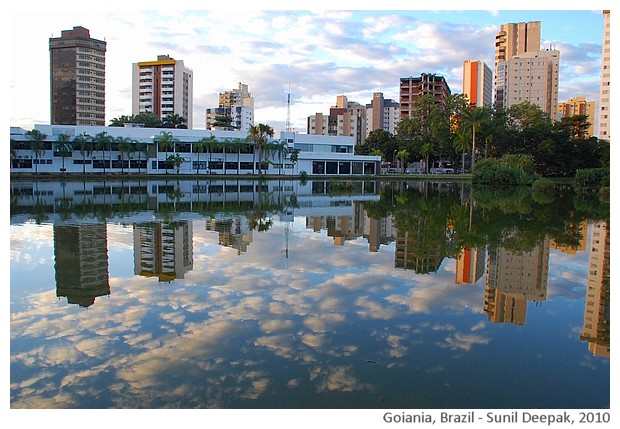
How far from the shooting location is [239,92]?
Answer: 164 metres

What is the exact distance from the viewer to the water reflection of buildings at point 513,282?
26.4 ft

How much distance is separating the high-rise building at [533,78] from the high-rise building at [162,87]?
6496 centimetres

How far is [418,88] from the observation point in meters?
100

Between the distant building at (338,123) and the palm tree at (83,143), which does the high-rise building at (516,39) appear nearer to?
the distant building at (338,123)

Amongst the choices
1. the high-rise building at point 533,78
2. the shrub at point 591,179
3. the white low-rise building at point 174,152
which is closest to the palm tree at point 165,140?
the white low-rise building at point 174,152

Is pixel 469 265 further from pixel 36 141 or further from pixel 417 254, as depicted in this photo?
pixel 36 141

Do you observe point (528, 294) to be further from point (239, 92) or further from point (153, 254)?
point (239, 92)

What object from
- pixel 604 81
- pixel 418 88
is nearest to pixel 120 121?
pixel 418 88

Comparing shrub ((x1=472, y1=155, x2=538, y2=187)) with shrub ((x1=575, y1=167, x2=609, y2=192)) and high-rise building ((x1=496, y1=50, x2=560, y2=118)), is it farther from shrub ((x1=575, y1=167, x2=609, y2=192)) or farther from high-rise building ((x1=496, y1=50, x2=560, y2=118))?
high-rise building ((x1=496, y1=50, x2=560, y2=118))

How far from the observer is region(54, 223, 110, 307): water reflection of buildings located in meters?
8.87

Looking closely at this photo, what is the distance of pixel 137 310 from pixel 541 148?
2592 inches

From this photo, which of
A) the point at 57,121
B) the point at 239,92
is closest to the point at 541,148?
the point at 57,121

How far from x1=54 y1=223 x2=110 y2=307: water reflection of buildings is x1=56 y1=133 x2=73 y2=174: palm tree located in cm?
5069

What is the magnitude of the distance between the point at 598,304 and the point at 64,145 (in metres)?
63.4
